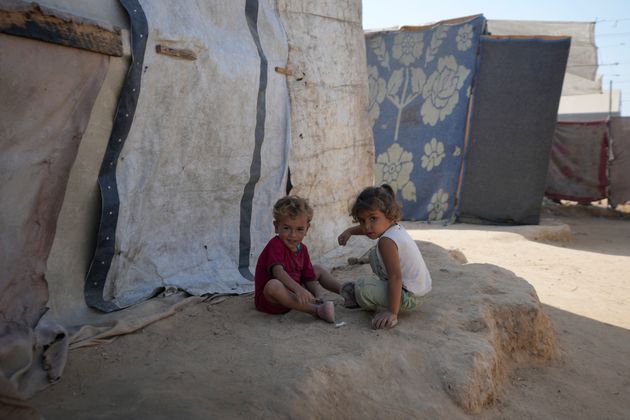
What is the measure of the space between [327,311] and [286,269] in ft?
1.07

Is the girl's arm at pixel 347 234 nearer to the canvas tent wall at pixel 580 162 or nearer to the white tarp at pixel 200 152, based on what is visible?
the white tarp at pixel 200 152

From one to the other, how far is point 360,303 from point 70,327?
1.28 metres

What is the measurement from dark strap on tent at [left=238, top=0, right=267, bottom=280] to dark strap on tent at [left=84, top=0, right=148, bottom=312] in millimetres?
907

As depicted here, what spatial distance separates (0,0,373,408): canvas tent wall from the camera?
2.40 m

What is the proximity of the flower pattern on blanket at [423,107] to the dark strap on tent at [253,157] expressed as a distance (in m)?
4.14

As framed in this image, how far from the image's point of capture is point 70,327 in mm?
2299

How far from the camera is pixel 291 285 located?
2.50 metres

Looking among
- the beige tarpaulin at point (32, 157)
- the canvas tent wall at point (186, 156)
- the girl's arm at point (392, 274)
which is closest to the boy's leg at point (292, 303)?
the girl's arm at point (392, 274)

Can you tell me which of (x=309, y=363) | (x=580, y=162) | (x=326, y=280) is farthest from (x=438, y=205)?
(x=309, y=363)

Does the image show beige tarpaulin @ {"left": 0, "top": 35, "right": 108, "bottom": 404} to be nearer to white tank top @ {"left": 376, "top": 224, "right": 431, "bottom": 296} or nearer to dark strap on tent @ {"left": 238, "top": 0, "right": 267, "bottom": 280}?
dark strap on tent @ {"left": 238, "top": 0, "right": 267, "bottom": 280}

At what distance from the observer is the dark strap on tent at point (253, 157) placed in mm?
3313

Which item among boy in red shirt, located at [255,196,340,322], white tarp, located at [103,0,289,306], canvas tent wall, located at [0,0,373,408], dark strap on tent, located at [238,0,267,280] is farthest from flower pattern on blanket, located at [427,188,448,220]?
boy in red shirt, located at [255,196,340,322]

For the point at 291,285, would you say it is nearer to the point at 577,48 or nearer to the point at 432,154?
the point at 432,154

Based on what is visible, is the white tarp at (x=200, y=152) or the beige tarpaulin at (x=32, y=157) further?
the white tarp at (x=200, y=152)
